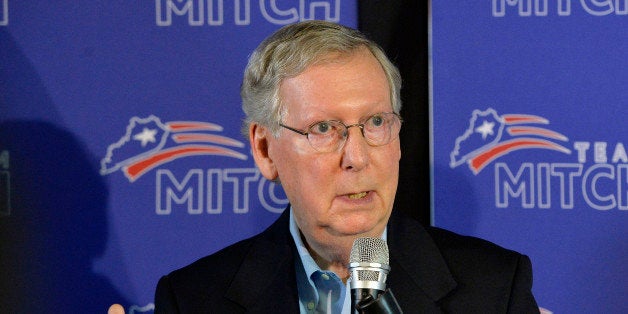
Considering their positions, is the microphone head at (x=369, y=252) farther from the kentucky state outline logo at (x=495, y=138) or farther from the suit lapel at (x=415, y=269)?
the kentucky state outline logo at (x=495, y=138)

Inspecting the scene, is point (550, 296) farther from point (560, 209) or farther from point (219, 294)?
point (219, 294)

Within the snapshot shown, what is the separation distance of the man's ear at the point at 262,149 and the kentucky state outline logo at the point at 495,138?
799 mm

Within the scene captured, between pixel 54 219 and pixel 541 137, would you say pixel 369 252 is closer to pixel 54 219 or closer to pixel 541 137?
pixel 541 137

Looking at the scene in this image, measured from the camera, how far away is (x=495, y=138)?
292 centimetres

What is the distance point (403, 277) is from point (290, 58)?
602mm

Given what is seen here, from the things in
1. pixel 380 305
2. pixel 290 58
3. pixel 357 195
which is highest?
pixel 290 58

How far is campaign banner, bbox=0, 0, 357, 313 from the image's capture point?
10.0 ft

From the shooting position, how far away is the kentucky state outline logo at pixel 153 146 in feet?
10.0

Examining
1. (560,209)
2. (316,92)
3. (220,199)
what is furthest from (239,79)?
(560,209)

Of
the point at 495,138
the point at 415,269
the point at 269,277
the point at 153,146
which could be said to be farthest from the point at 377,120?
the point at 153,146

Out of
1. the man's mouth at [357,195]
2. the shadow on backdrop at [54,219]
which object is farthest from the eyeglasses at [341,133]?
the shadow on backdrop at [54,219]

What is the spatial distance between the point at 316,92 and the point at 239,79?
0.90 m

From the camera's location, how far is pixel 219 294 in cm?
237

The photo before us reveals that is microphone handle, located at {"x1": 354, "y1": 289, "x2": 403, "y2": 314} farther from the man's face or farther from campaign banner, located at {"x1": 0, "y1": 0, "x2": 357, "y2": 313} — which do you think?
campaign banner, located at {"x1": 0, "y1": 0, "x2": 357, "y2": 313}
